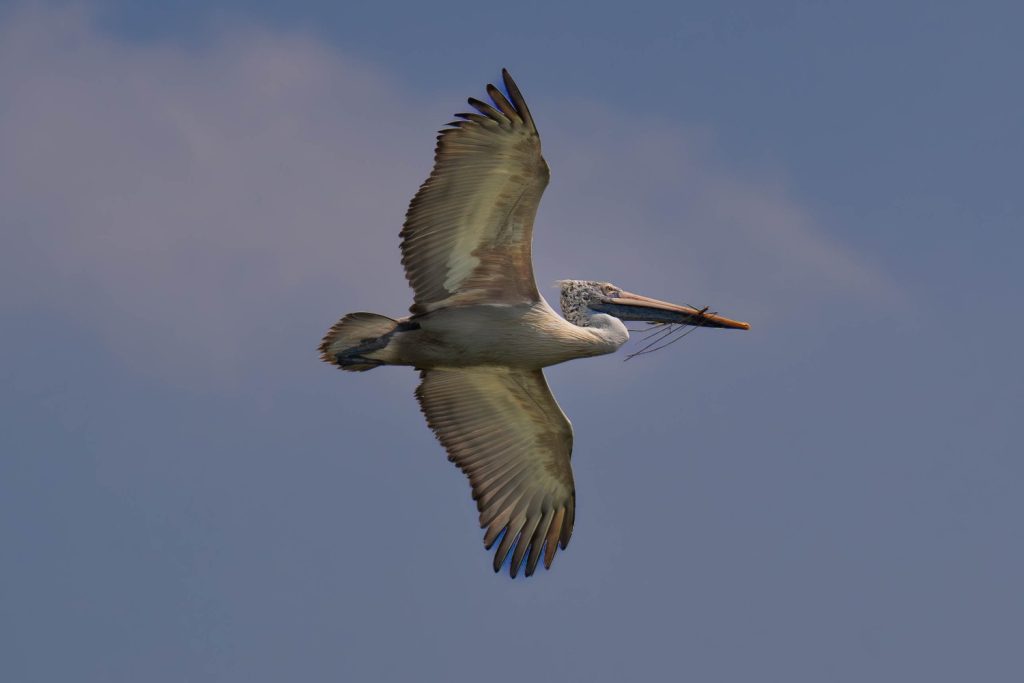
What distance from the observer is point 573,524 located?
16.7 metres

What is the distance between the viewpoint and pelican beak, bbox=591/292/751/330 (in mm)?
16641

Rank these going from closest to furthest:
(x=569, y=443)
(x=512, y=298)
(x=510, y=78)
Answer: (x=510, y=78) < (x=512, y=298) < (x=569, y=443)

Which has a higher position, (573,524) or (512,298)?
(512,298)

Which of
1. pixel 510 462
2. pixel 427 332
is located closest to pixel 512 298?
pixel 427 332

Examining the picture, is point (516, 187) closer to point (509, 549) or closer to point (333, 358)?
point (333, 358)

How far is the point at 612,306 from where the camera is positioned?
54.5 feet

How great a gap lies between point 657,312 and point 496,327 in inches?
77.3

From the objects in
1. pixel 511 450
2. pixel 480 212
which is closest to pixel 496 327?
pixel 480 212

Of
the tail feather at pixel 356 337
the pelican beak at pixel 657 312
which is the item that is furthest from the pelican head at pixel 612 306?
the tail feather at pixel 356 337

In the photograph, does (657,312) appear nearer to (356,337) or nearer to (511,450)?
(511,450)

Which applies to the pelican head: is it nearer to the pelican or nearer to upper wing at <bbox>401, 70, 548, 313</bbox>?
the pelican

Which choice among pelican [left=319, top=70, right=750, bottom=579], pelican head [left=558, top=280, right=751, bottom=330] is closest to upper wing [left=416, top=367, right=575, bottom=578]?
pelican [left=319, top=70, right=750, bottom=579]

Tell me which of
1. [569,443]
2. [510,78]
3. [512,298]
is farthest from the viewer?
[569,443]

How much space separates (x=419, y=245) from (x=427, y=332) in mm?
818
